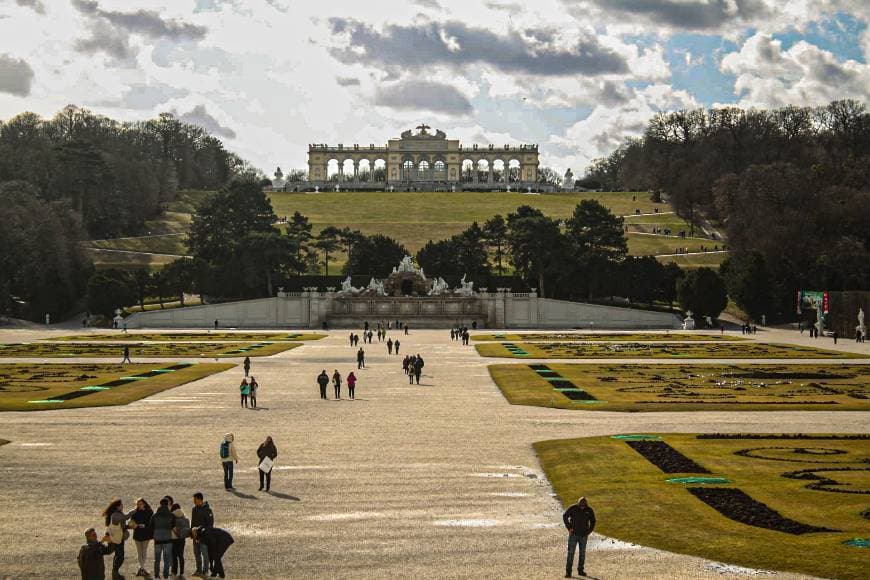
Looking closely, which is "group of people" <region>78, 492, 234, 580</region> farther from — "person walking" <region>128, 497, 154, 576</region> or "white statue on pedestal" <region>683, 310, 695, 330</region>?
"white statue on pedestal" <region>683, 310, 695, 330</region>

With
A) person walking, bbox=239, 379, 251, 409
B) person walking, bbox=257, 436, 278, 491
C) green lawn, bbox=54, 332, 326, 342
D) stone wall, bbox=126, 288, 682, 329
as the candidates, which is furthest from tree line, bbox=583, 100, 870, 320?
person walking, bbox=257, 436, 278, 491

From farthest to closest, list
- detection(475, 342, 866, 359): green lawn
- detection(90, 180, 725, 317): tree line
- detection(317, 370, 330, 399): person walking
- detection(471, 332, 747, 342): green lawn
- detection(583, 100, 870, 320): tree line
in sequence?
detection(90, 180, 725, 317): tree line
detection(583, 100, 870, 320): tree line
detection(471, 332, 747, 342): green lawn
detection(475, 342, 866, 359): green lawn
detection(317, 370, 330, 399): person walking

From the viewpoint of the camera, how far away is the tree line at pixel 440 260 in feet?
319

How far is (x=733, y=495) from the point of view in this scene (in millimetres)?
19438

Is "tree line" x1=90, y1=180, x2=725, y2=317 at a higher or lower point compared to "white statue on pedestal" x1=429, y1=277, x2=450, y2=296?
higher

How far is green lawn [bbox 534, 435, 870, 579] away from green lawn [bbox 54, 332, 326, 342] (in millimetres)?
50613

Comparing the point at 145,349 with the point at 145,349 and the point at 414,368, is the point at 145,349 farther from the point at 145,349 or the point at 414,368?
the point at 414,368

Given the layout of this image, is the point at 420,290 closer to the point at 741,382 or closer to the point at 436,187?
the point at 741,382

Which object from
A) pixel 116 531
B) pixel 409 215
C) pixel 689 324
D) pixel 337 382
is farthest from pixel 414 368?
pixel 409 215

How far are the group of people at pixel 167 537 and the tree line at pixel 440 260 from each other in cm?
7723

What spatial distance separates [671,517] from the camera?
59.3 ft

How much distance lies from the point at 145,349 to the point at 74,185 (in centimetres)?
7235

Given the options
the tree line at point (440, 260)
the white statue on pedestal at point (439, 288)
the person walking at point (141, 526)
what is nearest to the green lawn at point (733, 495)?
the person walking at point (141, 526)

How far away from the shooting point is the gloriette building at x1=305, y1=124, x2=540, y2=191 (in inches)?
7466
